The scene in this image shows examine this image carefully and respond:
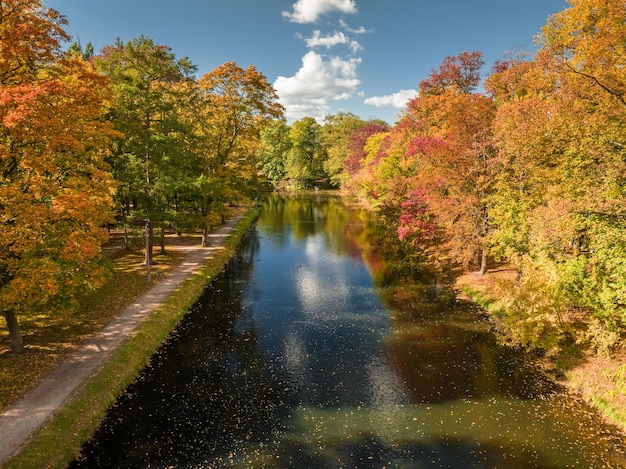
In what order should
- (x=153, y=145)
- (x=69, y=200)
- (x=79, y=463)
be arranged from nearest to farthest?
(x=79, y=463) < (x=69, y=200) < (x=153, y=145)

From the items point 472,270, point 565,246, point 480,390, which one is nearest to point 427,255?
point 472,270

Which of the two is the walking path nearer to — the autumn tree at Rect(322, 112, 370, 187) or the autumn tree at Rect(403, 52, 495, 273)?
the autumn tree at Rect(403, 52, 495, 273)

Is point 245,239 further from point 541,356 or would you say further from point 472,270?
point 541,356

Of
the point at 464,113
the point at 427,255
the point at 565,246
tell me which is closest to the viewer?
the point at 565,246

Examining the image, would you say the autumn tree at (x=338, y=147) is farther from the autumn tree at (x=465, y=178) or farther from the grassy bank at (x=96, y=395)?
the grassy bank at (x=96, y=395)

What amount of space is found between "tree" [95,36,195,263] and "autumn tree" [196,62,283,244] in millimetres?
6832

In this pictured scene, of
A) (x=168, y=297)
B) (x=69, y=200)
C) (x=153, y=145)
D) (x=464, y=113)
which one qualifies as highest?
(x=464, y=113)

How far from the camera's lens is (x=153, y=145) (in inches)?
1163

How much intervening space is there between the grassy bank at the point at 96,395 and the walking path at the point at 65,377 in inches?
15.7

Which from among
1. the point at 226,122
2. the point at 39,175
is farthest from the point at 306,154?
the point at 39,175

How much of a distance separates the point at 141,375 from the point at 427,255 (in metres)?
32.5

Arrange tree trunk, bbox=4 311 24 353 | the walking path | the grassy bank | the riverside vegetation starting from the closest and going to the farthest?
the grassy bank → the walking path → the riverside vegetation → tree trunk, bbox=4 311 24 353

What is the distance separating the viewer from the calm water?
1434cm

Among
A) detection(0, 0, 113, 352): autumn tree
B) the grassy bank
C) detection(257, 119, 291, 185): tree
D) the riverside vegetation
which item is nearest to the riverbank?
the riverside vegetation
